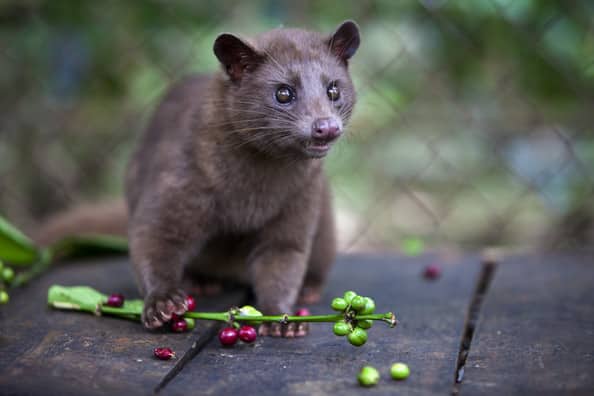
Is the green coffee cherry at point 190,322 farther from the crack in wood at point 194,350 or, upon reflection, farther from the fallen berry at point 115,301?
the fallen berry at point 115,301

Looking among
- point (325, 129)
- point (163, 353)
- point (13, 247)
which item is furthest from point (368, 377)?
point (13, 247)

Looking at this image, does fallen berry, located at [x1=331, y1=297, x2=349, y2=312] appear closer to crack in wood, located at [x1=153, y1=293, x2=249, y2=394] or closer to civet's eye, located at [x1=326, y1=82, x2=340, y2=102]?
crack in wood, located at [x1=153, y1=293, x2=249, y2=394]

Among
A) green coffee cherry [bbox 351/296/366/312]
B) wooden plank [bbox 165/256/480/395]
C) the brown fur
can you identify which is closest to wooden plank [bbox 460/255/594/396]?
wooden plank [bbox 165/256/480/395]

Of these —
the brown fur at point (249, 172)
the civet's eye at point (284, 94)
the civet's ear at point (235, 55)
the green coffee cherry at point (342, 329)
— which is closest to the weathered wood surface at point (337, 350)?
the green coffee cherry at point (342, 329)

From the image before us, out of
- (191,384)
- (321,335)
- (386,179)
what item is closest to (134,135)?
(386,179)

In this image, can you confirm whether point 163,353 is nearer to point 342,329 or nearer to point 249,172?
point 342,329
